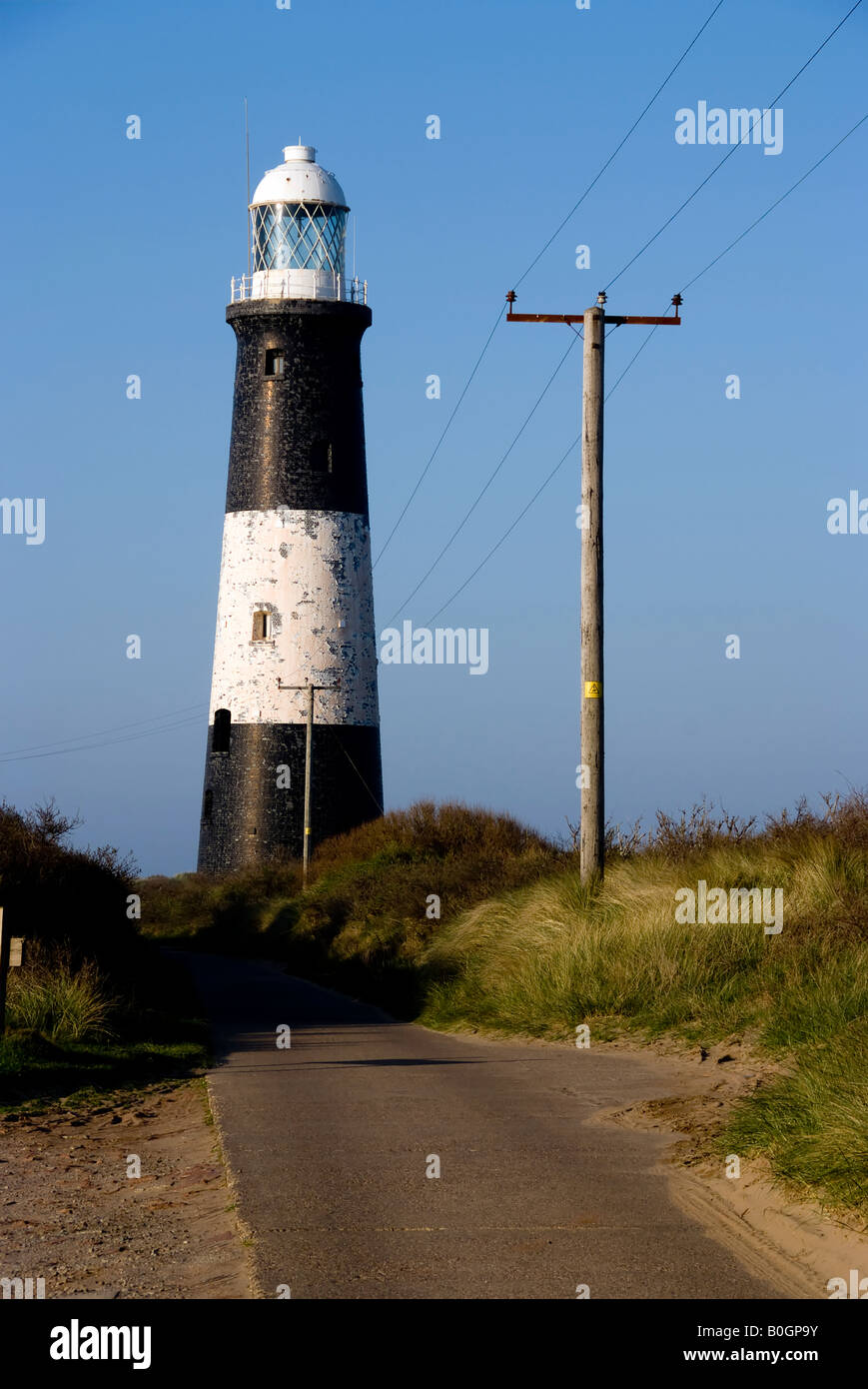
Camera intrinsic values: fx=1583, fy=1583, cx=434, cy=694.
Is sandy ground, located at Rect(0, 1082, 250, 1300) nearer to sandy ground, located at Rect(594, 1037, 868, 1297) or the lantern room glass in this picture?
sandy ground, located at Rect(594, 1037, 868, 1297)

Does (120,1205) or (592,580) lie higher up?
(592,580)

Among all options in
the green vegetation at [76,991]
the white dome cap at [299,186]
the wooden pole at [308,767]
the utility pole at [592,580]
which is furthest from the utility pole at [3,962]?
the white dome cap at [299,186]

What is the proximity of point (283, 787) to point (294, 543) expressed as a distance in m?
6.18

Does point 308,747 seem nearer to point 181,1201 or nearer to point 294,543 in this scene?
point 294,543

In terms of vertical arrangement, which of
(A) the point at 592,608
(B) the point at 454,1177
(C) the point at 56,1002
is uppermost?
(A) the point at 592,608

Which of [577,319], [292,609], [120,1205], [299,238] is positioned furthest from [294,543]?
[120,1205]

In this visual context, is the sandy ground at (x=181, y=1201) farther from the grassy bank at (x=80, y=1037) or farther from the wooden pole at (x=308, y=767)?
the wooden pole at (x=308, y=767)

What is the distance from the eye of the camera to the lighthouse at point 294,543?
39.6 meters

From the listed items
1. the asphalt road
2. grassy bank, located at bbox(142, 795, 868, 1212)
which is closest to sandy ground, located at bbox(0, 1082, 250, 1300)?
the asphalt road

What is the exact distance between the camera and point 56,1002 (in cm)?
1509

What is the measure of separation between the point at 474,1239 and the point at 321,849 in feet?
99.7

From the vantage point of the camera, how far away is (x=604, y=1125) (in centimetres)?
1064
